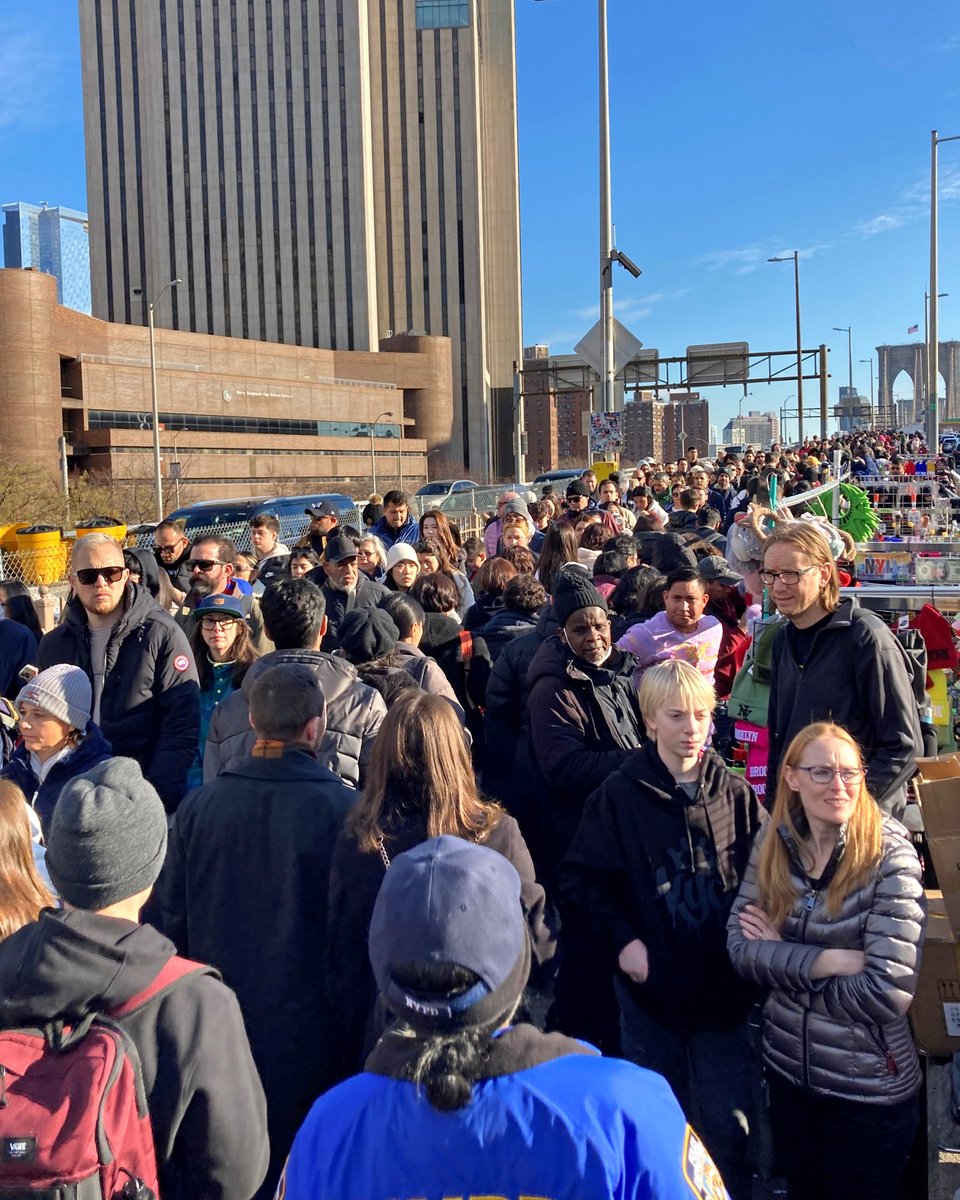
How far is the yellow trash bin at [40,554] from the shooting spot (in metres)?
17.3

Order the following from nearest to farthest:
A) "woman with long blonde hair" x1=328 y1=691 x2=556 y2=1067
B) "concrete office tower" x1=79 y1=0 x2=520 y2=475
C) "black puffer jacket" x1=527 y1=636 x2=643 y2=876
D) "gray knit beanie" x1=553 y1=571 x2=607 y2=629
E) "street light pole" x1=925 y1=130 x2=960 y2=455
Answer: "woman with long blonde hair" x1=328 y1=691 x2=556 y2=1067 → "black puffer jacket" x1=527 y1=636 x2=643 y2=876 → "gray knit beanie" x1=553 y1=571 x2=607 y2=629 → "street light pole" x1=925 y1=130 x2=960 y2=455 → "concrete office tower" x1=79 y1=0 x2=520 y2=475

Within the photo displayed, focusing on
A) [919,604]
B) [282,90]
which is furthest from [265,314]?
[919,604]

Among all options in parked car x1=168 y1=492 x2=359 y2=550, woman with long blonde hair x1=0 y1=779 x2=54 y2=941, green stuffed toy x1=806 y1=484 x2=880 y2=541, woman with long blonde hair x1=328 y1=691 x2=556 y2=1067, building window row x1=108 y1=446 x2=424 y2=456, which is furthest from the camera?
building window row x1=108 y1=446 x2=424 y2=456

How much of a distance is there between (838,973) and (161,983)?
5.95 feet

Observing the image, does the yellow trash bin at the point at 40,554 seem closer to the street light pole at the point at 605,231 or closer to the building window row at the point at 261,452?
the street light pole at the point at 605,231

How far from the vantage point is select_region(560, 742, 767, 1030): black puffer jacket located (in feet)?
10.5

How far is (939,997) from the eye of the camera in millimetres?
3213

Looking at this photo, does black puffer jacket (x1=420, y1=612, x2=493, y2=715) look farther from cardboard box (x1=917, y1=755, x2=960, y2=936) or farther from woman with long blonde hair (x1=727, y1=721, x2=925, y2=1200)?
woman with long blonde hair (x1=727, y1=721, x2=925, y2=1200)

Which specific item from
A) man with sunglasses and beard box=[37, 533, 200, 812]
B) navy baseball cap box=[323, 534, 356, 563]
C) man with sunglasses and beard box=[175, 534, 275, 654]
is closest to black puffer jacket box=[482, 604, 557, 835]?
man with sunglasses and beard box=[37, 533, 200, 812]

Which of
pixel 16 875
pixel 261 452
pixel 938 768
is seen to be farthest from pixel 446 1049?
pixel 261 452

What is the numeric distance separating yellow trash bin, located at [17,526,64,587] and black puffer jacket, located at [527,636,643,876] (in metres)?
14.6

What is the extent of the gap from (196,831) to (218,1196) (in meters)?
1.16

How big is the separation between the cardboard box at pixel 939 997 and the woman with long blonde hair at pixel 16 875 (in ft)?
8.28

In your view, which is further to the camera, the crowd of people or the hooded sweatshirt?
the hooded sweatshirt
